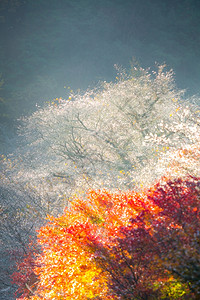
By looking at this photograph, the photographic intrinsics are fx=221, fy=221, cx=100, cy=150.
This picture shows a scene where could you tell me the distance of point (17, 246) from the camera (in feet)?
85.3

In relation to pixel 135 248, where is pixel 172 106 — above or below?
above

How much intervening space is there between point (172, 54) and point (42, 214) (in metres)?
91.3

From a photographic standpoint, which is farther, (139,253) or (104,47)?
(104,47)

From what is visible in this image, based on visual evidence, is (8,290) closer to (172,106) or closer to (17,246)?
(17,246)

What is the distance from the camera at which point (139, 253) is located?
34.6 ft

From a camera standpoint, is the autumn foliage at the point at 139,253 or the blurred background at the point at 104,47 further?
the blurred background at the point at 104,47

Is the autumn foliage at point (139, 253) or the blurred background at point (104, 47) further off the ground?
the blurred background at point (104, 47)

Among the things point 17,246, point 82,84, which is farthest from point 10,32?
point 17,246

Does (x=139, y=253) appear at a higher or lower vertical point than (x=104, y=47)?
lower

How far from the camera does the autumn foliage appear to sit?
29.8ft

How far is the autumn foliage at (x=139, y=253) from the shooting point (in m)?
9.09

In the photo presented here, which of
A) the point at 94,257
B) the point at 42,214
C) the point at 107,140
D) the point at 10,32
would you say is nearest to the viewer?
the point at 94,257

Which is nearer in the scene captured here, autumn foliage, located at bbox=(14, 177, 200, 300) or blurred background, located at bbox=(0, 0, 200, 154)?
autumn foliage, located at bbox=(14, 177, 200, 300)

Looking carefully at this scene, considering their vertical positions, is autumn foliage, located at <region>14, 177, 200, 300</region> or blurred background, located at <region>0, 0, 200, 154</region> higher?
blurred background, located at <region>0, 0, 200, 154</region>
